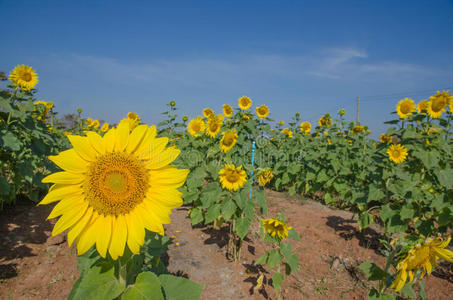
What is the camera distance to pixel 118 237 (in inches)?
→ 37.6

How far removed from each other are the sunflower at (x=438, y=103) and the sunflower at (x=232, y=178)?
301cm

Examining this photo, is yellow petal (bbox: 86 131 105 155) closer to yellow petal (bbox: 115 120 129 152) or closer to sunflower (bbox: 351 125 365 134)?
yellow petal (bbox: 115 120 129 152)

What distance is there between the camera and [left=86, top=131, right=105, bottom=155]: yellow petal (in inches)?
38.6

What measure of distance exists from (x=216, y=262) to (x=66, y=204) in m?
2.67

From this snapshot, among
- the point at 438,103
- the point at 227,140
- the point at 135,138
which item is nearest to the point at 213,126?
the point at 227,140

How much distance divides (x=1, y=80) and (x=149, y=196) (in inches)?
164

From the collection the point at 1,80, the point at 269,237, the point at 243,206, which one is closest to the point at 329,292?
the point at 269,237

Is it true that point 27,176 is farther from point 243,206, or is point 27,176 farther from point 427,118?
point 427,118

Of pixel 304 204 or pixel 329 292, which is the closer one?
pixel 329 292

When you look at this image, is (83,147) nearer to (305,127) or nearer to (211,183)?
(211,183)

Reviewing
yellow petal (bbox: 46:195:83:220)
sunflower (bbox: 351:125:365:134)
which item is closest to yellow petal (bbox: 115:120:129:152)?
yellow petal (bbox: 46:195:83:220)

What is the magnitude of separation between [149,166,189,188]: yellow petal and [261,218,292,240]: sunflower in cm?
146

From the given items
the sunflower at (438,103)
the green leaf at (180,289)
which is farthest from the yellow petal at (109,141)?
the sunflower at (438,103)

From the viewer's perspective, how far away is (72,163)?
3.11 feet
